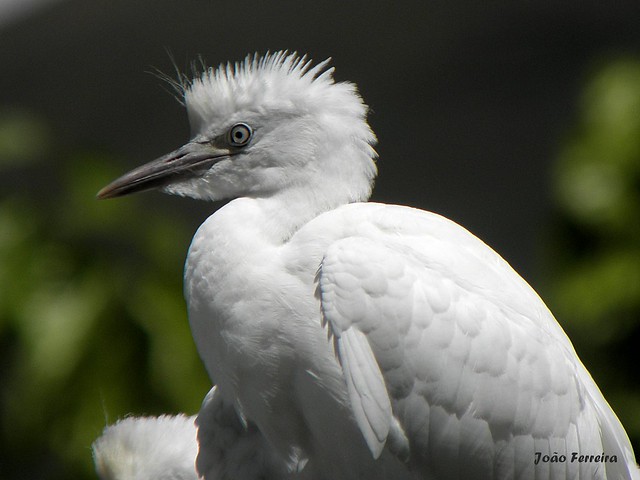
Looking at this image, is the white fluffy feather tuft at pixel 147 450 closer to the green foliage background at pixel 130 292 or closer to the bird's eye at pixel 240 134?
the green foliage background at pixel 130 292

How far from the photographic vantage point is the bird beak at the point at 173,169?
2111mm

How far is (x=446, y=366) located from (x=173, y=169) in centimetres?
73

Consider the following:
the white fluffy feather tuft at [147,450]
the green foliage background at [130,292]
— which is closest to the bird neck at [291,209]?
the white fluffy feather tuft at [147,450]

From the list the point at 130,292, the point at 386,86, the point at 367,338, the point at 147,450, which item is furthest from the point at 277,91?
the point at 386,86

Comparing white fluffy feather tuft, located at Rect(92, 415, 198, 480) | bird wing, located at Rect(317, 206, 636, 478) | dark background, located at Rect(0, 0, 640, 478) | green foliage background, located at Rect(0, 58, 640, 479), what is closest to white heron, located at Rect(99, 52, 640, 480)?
bird wing, located at Rect(317, 206, 636, 478)

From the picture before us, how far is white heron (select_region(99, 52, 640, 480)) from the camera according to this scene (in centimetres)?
177

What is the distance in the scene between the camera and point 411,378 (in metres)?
1.78

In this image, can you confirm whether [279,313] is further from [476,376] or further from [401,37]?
[401,37]

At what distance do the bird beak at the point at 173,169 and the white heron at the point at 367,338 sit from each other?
0.51ft

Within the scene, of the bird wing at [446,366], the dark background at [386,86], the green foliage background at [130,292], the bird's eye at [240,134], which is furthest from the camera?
the dark background at [386,86]

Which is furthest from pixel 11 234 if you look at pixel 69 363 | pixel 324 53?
pixel 324 53

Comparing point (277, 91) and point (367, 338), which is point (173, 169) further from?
point (367, 338)

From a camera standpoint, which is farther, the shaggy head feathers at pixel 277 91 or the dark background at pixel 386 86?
the dark background at pixel 386 86

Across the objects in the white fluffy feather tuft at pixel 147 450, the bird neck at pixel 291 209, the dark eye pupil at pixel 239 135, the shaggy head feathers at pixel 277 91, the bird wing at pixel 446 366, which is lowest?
the white fluffy feather tuft at pixel 147 450
